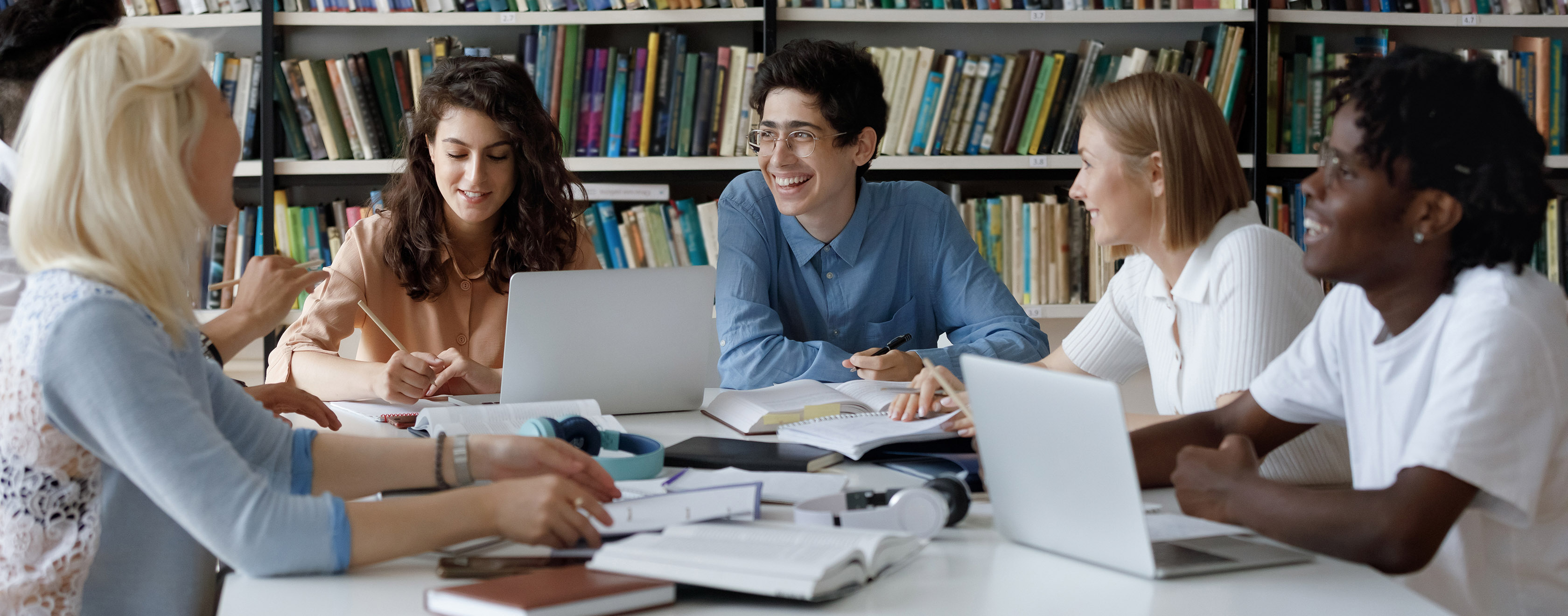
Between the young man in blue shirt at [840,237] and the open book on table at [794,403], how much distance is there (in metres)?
0.32

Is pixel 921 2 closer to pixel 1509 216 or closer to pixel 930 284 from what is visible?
pixel 930 284

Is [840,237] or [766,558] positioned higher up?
[840,237]

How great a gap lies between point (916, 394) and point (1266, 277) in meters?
0.46

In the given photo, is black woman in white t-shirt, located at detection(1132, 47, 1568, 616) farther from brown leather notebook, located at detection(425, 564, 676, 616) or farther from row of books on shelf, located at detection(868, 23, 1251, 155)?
row of books on shelf, located at detection(868, 23, 1251, 155)

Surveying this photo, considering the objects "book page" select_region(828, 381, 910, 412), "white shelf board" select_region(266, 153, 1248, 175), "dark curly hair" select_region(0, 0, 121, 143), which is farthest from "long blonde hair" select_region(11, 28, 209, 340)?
"white shelf board" select_region(266, 153, 1248, 175)

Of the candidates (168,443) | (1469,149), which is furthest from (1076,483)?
→ (168,443)

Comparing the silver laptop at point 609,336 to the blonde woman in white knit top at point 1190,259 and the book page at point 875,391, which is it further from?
the blonde woman in white knit top at point 1190,259

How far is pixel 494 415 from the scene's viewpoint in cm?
145

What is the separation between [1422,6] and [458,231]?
241 cm

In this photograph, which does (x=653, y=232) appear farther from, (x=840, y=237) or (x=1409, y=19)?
(x=1409, y=19)

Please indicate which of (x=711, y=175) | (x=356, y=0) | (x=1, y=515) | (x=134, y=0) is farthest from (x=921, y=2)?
(x=1, y=515)

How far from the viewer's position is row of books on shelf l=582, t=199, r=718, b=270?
2.82 metres

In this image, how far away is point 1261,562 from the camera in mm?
914

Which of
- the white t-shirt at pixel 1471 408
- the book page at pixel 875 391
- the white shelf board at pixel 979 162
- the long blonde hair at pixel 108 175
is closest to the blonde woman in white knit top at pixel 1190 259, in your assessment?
the book page at pixel 875 391
